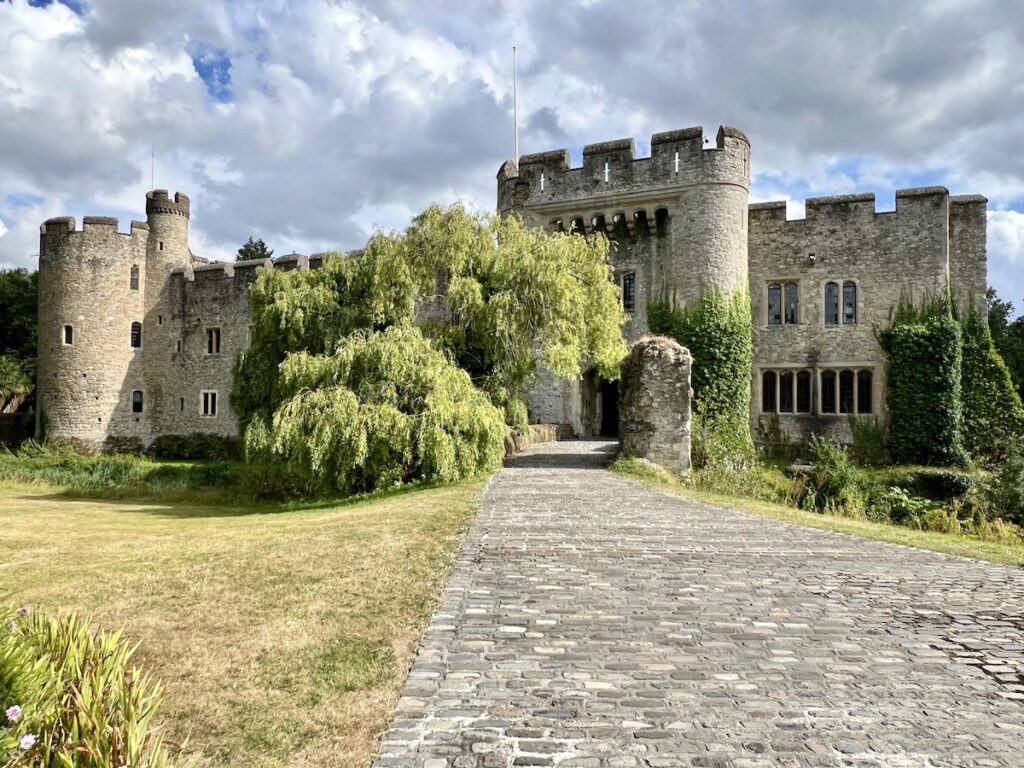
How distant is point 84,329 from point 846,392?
31344 mm

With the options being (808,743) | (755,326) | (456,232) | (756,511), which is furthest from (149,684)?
(755,326)

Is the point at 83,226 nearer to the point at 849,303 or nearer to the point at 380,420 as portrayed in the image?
the point at 380,420

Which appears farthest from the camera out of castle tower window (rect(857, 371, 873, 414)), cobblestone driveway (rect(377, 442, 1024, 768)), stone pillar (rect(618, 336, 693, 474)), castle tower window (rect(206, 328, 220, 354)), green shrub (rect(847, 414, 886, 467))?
castle tower window (rect(206, 328, 220, 354))

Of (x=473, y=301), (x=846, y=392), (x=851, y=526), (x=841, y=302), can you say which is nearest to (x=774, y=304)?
(x=841, y=302)

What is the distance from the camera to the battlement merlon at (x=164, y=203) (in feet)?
107

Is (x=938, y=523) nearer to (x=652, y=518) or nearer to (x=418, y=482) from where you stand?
(x=652, y=518)

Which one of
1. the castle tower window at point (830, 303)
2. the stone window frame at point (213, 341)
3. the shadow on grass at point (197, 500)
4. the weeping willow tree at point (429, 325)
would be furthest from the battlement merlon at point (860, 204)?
the stone window frame at point (213, 341)

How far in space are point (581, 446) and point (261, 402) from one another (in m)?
9.48

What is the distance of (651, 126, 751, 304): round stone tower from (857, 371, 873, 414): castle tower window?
200 inches

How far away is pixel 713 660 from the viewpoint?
4.84 m

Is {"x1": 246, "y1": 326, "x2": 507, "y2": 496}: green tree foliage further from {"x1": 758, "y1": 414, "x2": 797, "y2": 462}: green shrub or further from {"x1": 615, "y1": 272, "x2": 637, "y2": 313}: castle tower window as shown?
{"x1": 758, "y1": 414, "x2": 797, "y2": 462}: green shrub

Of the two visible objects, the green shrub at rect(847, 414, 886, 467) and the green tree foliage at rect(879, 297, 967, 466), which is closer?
the green tree foliage at rect(879, 297, 967, 466)

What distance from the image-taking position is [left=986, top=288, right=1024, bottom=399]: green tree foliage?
32.0 meters

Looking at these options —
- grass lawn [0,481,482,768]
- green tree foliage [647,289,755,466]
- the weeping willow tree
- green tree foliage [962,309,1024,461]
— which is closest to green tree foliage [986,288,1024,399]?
green tree foliage [962,309,1024,461]
